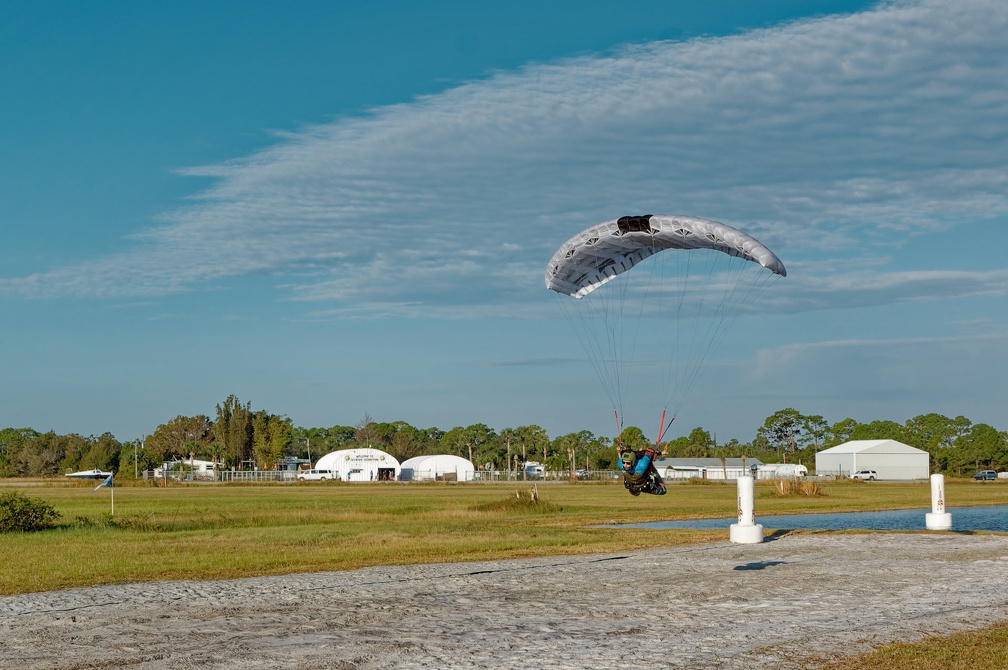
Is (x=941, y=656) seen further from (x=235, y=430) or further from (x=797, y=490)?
(x=235, y=430)

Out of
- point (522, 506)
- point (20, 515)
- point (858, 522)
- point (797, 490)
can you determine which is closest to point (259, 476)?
point (797, 490)

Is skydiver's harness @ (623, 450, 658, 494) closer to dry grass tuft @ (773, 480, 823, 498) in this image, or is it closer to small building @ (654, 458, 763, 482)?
dry grass tuft @ (773, 480, 823, 498)

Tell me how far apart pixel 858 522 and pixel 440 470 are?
95961 millimetres

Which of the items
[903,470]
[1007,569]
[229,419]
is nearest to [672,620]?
[1007,569]

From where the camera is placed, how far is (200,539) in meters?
31.1

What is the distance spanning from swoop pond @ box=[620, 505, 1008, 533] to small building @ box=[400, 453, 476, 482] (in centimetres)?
8557

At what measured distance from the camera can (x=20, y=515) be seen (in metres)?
34.2

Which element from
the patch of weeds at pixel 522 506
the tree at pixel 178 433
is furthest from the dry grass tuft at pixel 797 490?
the tree at pixel 178 433

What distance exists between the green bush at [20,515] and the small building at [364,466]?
9256 cm

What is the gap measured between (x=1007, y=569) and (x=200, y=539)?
21.8 m

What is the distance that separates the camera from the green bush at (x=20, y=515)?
33.8 m

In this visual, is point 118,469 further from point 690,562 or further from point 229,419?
point 690,562

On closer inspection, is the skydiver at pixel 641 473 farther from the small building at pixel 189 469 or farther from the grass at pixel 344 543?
the small building at pixel 189 469

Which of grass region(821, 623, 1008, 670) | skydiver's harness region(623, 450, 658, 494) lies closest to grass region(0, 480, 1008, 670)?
grass region(821, 623, 1008, 670)
